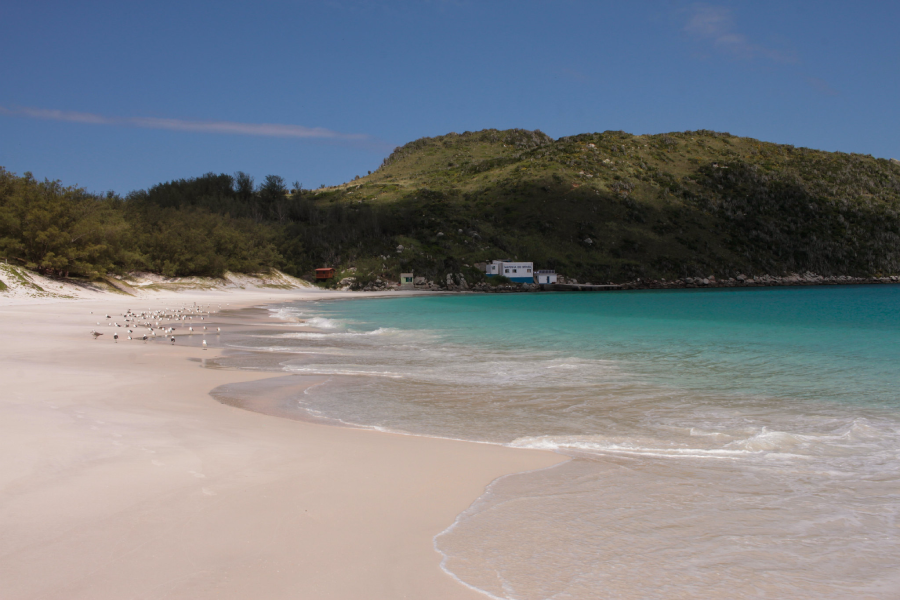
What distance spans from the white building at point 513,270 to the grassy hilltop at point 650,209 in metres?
4.06

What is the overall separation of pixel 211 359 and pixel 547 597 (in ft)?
36.3

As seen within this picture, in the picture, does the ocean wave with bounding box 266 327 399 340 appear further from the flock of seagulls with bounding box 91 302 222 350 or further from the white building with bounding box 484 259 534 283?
the white building with bounding box 484 259 534 283

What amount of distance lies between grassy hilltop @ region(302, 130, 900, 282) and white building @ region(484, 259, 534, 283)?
4.06 m

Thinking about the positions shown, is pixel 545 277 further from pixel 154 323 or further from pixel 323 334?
pixel 154 323

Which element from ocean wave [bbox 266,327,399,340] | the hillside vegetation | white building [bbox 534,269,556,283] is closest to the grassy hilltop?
the hillside vegetation

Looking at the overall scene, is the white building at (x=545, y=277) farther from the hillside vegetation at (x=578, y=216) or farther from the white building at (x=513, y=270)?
the hillside vegetation at (x=578, y=216)

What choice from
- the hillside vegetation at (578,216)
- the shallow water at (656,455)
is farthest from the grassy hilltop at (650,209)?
the shallow water at (656,455)

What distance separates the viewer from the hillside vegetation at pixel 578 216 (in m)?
70.3

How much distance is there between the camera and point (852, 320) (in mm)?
27109

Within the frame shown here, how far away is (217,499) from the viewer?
13.7 ft

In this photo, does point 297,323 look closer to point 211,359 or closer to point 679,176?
point 211,359

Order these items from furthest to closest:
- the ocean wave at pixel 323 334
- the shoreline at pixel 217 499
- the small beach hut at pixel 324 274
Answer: the small beach hut at pixel 324 274
the ocean wave at pixel 323 334
the shoreline at pixel 217 499

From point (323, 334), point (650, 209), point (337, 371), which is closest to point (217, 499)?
point (337, 371)

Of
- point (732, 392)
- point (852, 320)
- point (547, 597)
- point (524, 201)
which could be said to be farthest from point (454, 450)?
point (524, 201)
